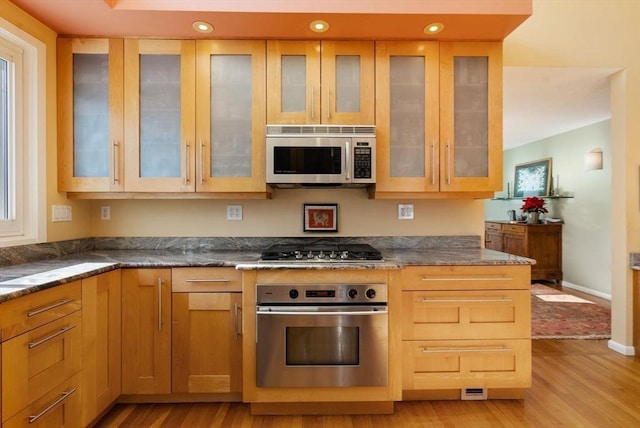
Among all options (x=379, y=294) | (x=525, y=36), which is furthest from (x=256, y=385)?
(x=525, y=36)

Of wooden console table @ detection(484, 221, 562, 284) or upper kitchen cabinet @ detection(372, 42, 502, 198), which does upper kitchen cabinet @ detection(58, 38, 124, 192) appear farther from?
wooden console table @ detection(484, 221, 562, 284)

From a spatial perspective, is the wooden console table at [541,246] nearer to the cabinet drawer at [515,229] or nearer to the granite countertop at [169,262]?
the cabinet drawer at [515,229]

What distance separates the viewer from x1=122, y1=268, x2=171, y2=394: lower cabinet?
201 cm

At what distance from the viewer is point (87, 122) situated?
2287 millimetres

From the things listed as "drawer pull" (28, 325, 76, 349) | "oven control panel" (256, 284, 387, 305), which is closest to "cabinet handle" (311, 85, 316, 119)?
"oven control panel" (256, 284, 387, 305)

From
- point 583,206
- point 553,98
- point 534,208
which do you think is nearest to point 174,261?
point 553,98

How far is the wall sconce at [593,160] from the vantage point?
4434 mm

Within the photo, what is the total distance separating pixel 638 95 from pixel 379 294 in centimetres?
279

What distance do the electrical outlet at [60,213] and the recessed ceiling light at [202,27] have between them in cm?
149

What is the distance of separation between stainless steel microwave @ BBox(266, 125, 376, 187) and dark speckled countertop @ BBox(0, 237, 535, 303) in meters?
0.57

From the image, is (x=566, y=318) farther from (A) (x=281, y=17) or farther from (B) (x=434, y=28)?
(A) (x=281, y=17)

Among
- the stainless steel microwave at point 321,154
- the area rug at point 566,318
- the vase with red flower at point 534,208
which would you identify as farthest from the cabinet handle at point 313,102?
the vase with red flower at point 534,208

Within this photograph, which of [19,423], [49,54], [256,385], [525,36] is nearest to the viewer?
[19,423]

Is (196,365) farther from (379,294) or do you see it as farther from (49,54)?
(49,54)
